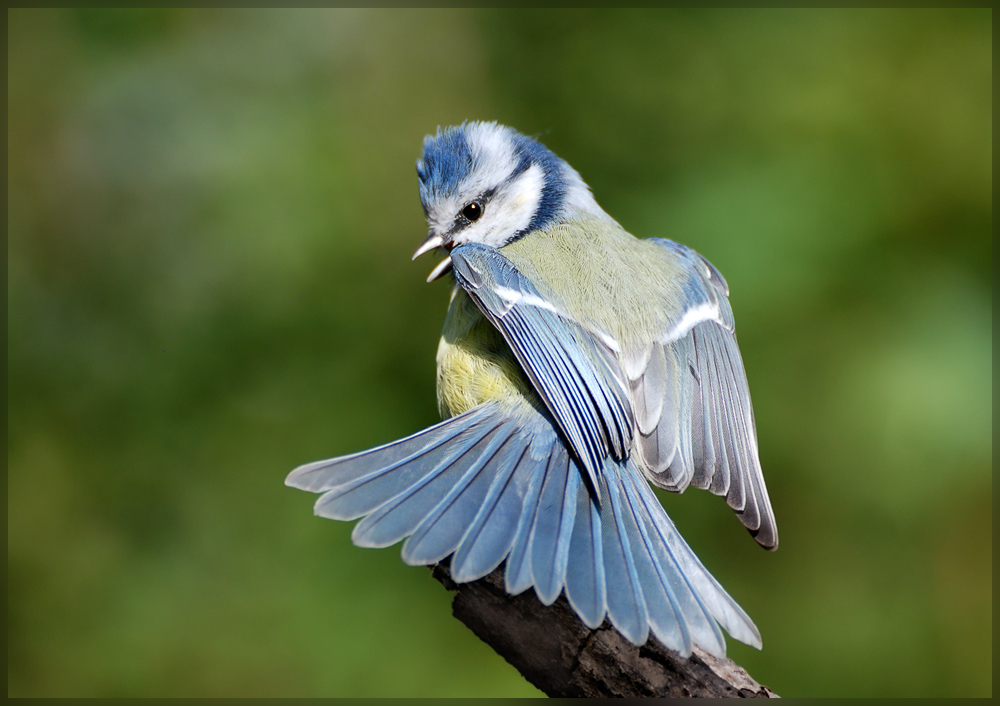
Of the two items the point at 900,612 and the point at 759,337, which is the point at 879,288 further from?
the point at 900,612

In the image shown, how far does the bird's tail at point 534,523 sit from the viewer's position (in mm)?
1081

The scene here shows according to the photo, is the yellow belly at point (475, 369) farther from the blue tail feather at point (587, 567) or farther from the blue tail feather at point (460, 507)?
the blue tail feather at point (587, 567)

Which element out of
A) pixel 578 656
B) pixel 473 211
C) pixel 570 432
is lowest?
pixel 578 656

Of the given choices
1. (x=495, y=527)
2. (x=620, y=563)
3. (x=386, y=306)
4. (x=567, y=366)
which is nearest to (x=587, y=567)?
(x=620, y=563)

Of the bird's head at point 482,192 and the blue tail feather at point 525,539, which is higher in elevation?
the bird's head at point 482,192

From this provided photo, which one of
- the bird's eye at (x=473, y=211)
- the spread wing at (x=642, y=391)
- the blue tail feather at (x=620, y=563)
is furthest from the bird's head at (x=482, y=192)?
the blue tail feather at (x=620, y=563)

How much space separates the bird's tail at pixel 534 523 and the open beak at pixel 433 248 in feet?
1.47

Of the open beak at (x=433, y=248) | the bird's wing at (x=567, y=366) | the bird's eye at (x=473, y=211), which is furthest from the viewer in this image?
the bird's eye at (x=473, y=211)

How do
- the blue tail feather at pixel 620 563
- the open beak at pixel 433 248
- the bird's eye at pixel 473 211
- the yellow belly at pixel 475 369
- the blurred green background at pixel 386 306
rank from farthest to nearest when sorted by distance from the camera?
the blurred green background at pixel 386 306 → the bird's eye at pixel 473 211 → the open beak at pixel 433 248 → the yellow belly at pixel 475 369 → the blue tail feather at pixel 620 563

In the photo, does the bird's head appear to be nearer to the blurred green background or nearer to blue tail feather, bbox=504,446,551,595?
the blurred green background

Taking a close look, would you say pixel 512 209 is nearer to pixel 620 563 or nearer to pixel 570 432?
pixel 570 432

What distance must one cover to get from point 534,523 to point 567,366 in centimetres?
30

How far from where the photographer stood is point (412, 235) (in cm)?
254

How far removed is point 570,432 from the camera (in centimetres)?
126
